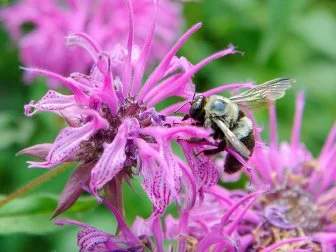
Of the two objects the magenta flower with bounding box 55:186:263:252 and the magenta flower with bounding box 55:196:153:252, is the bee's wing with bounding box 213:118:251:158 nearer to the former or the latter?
the magenta flower with bounding box 55:186:263:252

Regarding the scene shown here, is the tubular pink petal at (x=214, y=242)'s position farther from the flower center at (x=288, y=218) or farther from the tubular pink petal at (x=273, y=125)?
the tubular pink petal at (x=273, y=125)

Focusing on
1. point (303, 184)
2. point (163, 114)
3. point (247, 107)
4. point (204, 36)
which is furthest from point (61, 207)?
point (204, 36)

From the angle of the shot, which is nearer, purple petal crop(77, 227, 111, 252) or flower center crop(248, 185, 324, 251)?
purple petal crop(77, 227, 111, 252)

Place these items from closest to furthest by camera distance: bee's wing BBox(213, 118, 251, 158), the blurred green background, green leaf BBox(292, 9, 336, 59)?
bee's wing BBox(213, 118, 251, 158) → the blurred green background → green leaf BBox(292, 9, 336, 59)

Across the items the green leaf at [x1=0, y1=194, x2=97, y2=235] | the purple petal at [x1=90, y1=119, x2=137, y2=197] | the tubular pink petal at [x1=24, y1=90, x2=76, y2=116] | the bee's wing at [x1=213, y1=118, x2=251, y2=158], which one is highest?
the bee's wing at [x1=213, y1=118, x2=251, y2=158]

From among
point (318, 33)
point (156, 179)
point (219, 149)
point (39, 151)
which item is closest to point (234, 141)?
point (219, 149)

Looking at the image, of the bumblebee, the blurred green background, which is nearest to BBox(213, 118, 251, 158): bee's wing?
the bumblebee

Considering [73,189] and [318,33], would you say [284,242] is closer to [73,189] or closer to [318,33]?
[73,189]
